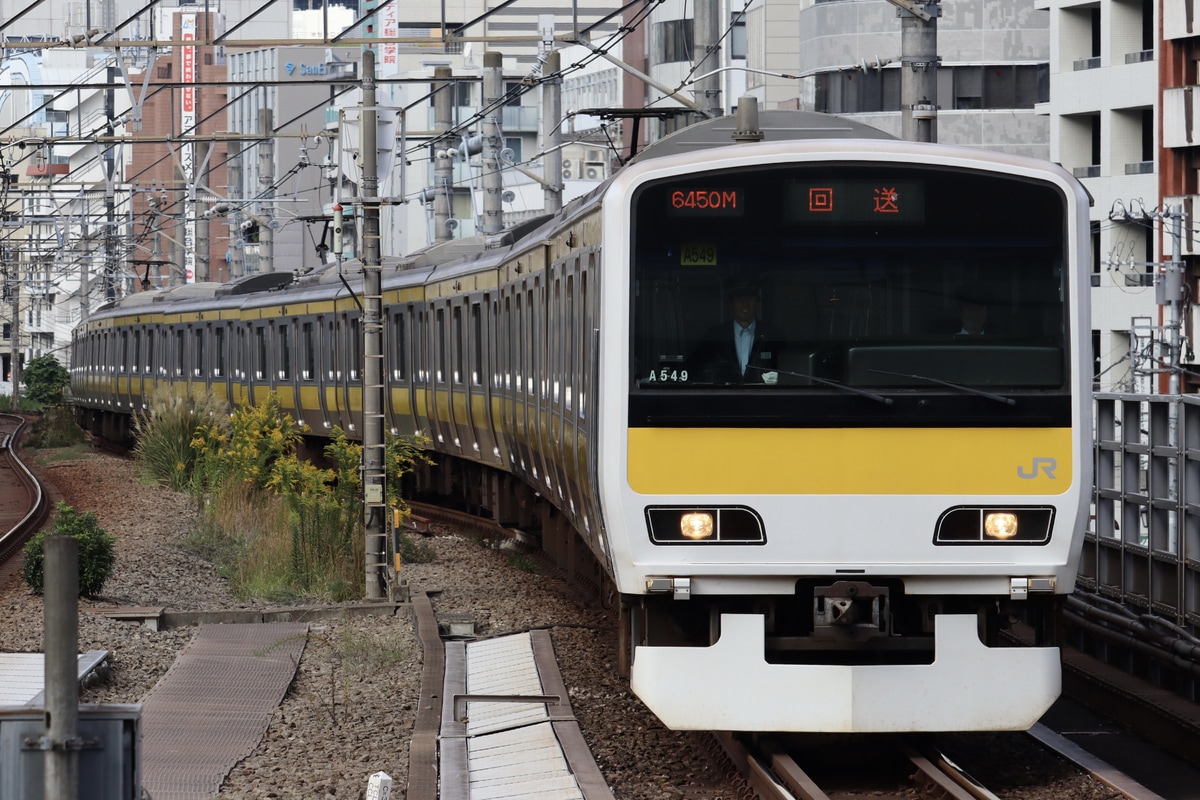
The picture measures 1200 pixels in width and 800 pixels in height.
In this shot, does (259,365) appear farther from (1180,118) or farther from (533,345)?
(1180,118)

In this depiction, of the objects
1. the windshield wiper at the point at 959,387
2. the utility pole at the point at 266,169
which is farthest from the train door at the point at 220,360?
the windshield wiper at the point at 959,387

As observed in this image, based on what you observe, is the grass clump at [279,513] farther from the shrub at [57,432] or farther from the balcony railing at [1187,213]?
the balcony railing at [1187,213]

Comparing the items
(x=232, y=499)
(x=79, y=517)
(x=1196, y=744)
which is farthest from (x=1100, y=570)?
(x=232, y=499)

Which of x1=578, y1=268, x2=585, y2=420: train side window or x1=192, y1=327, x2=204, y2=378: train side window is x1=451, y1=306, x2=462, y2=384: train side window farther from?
x1=192, y1=327, x2=204, y2=378: train side window

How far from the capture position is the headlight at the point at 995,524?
308 inches

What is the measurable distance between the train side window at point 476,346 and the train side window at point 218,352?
13219mm

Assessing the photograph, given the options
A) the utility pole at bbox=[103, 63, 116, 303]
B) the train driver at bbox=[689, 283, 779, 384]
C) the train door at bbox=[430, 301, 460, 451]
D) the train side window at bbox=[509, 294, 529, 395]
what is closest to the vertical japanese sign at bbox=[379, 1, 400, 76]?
the utility pole at bbox=[103, 63, 116, 303]

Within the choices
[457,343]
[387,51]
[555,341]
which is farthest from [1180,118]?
[387,51]

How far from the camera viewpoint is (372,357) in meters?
14.6

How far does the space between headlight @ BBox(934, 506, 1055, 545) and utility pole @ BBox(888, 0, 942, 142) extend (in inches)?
220

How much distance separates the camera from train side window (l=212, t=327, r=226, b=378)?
100ft

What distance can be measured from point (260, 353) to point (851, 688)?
2141cm

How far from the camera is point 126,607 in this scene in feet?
44.2

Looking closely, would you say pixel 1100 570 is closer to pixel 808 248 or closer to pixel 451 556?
pixel 808 248
